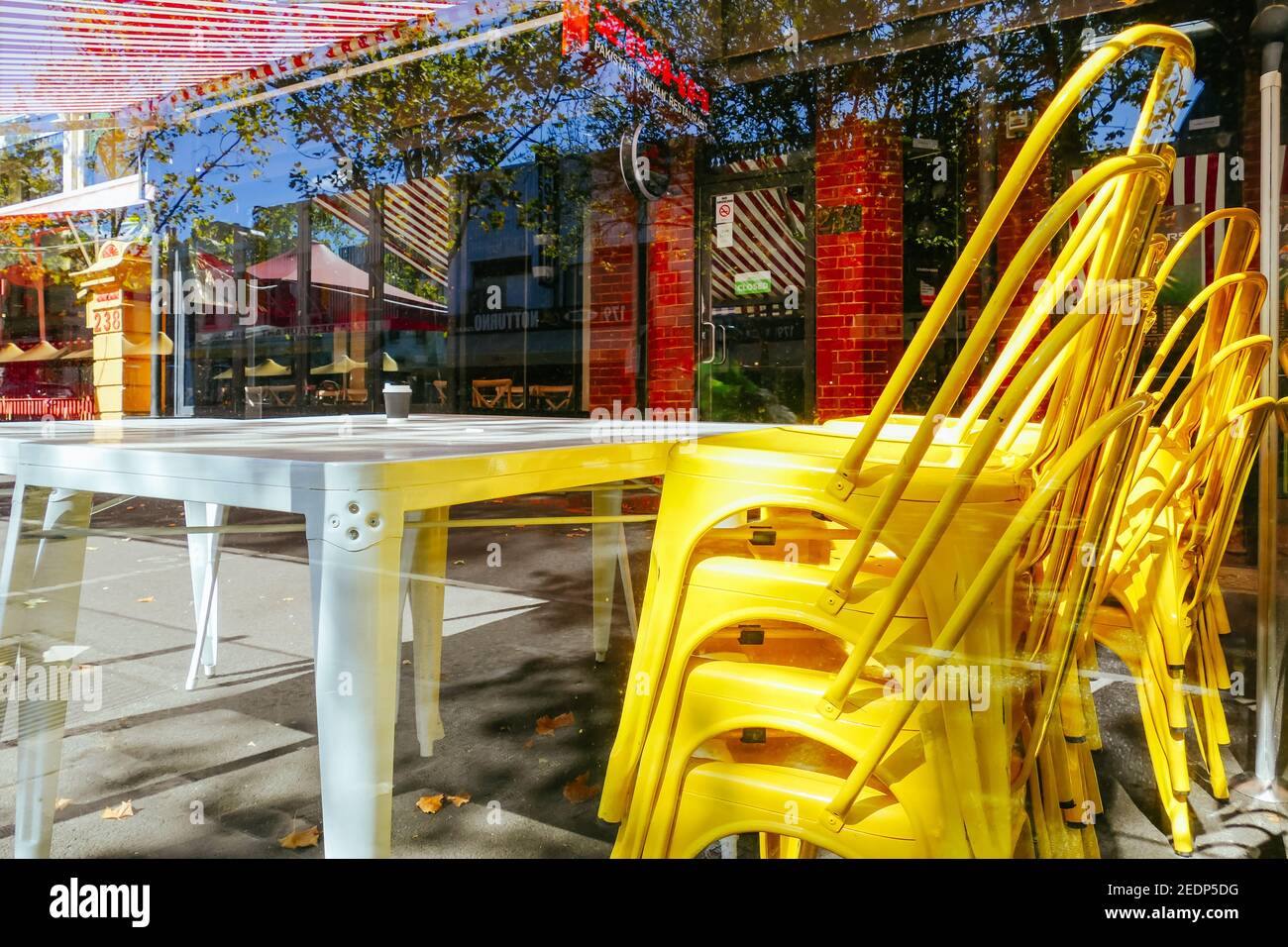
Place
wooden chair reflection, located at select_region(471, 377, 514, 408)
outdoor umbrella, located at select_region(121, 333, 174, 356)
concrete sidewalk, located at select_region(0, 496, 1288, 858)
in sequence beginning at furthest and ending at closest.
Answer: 1. wooden chair reflection, located at select_region(471, 377, 514, 408)
2. outdoor umbrella, located at select_region(121, 333, 174, 356)
3. concrete sidewalk, located at select_region(0, 496, 1288, 858)

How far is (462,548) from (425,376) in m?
3.16

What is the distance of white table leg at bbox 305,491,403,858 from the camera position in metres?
0.74

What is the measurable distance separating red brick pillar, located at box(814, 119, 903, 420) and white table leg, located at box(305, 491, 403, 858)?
6.27ft

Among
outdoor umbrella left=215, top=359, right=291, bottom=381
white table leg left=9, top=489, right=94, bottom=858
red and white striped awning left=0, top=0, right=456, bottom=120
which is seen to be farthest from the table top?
outdoor umbrella left=215, top=359, right=291, bottom=381

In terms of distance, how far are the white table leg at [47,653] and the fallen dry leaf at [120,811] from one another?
0.37 metres

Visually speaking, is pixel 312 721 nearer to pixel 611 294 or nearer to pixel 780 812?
pixel 780 812

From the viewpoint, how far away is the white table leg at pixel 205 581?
2355mm

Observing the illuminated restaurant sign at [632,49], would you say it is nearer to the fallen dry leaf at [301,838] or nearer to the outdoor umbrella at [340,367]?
the outdoor umbrella at [340,367]

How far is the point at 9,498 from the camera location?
45.1 inches

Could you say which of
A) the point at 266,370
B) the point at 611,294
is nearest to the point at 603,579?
the point at 611,294

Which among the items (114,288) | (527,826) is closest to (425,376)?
(114,288)

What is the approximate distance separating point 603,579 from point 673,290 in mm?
1536
